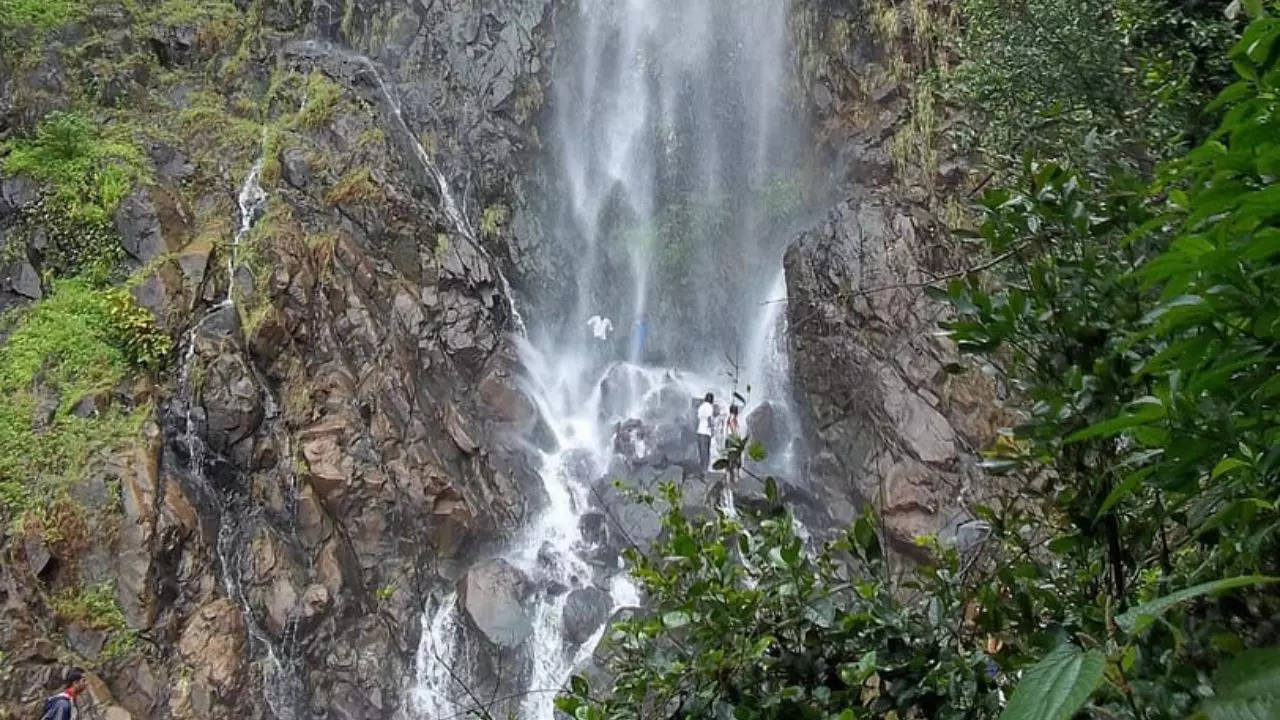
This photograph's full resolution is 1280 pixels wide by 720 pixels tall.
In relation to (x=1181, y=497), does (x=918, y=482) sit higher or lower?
lower

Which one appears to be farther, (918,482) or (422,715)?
(918,482)

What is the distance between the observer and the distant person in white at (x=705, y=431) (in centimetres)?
1179

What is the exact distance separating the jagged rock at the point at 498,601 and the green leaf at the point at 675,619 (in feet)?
28.6

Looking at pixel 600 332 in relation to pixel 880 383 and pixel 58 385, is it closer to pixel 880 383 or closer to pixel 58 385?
pixel 880 383

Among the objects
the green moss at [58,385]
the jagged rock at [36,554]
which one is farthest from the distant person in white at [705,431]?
the jagged rock at [36,554]

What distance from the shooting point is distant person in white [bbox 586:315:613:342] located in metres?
14.7

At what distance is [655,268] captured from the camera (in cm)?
1538

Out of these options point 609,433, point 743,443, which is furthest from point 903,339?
point 743,443

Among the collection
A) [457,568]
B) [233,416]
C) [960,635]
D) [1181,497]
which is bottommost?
[457,568]

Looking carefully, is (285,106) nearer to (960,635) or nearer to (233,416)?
(233,416)

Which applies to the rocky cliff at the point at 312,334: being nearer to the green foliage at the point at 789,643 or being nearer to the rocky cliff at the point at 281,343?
the rocky cliff at the point at 281,343

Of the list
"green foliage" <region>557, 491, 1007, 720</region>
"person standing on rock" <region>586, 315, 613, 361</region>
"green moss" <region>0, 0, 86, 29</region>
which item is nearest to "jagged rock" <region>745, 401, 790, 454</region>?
"person standing on rock" <region>586, 315, 613, 361</region>

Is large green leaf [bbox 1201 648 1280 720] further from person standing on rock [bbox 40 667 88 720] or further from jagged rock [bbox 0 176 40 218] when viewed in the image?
jagged rock [bbox 0 176 40 218]

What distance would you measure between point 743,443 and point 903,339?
33.0 ft
